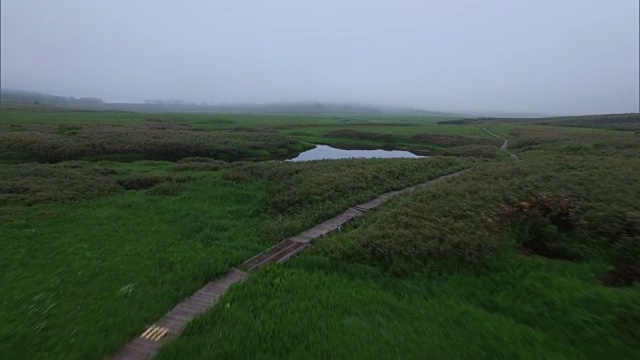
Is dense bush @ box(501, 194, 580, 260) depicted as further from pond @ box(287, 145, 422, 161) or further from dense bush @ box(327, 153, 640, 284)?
pond @ box(287, 145, 422, 161)

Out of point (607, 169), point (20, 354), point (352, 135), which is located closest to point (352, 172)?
point (607, 169)

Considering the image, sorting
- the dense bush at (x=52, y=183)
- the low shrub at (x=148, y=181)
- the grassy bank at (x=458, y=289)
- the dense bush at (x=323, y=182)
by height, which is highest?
the grassy bank at (x=458, y=289)

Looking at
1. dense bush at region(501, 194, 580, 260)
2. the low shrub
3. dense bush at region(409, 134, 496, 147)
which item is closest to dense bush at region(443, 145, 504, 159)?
dense bush at region(409, 134, 496, 147)

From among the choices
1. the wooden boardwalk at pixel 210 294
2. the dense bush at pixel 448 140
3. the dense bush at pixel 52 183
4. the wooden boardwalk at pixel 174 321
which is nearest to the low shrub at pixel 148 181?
the dense bush at pixel 52 183

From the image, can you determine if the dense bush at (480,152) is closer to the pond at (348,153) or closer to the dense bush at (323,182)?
the dense bush at (323,182)

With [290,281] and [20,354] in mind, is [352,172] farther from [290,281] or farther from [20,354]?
[20,354]
